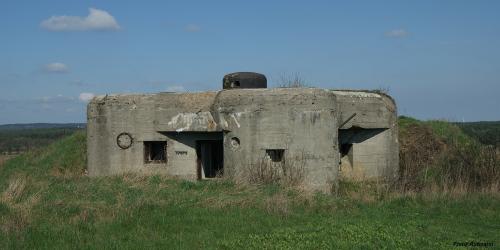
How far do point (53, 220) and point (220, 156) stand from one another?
269 inches

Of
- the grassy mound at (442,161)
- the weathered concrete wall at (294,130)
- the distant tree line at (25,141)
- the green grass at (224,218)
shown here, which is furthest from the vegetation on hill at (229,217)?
the distant tree line at (25,141)

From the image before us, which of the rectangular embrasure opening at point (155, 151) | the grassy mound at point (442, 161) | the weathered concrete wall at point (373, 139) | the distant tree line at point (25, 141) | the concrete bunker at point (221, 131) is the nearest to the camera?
the grassy mound at point (442, 161)

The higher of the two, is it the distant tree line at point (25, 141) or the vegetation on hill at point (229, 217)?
the distant tree line at point (25, 141)

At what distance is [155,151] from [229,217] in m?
6.15

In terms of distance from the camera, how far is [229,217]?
26.9ft

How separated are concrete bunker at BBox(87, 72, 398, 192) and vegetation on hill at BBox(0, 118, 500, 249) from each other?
63.6 inches

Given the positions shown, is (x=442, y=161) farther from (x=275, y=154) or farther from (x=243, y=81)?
(x=243, y=81)

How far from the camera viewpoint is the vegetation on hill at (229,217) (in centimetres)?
696

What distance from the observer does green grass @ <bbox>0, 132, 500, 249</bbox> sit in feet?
22.8

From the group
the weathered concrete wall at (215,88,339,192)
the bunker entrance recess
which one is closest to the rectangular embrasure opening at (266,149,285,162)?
the weathered concrete wall at (215,88,339,192)

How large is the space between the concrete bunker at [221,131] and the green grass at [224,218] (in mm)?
1742

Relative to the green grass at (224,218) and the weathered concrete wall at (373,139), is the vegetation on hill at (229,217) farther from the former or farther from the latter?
the weathered concrete wall at (373,139)

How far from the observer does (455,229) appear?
7883 mm

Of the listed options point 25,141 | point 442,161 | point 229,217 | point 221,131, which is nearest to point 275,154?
point 221,131
